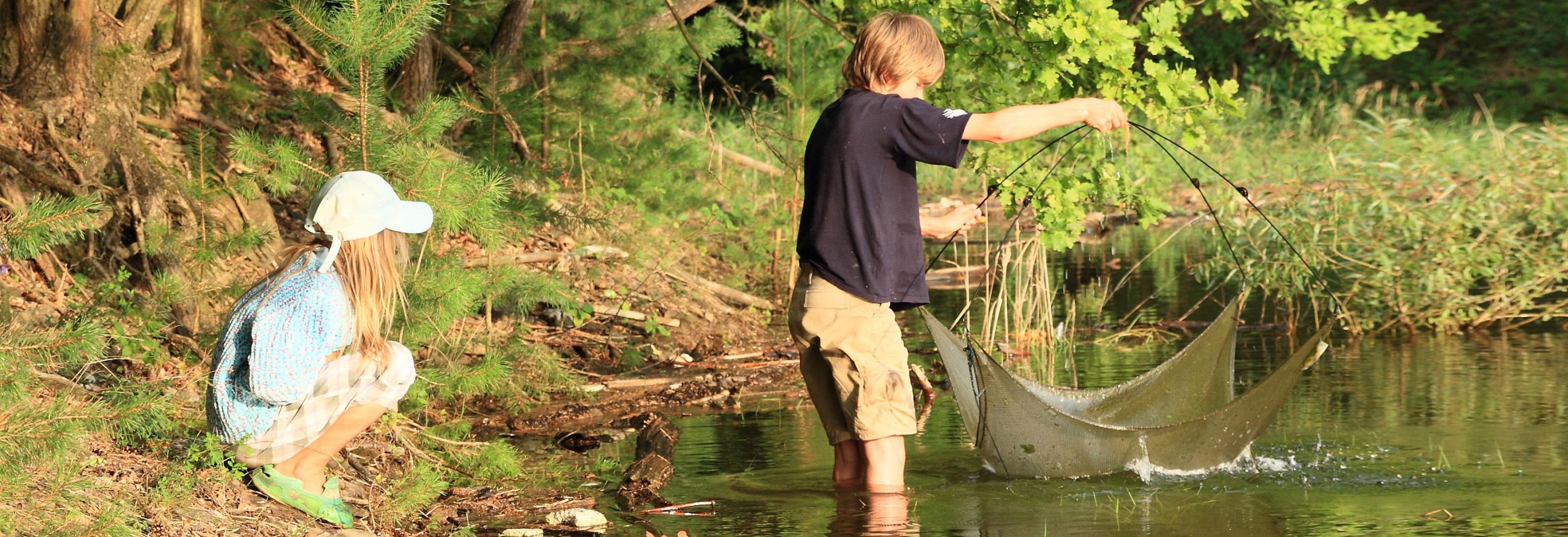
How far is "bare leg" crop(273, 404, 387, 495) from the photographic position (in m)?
4.25

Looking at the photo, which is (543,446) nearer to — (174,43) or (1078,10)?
(1078,10)

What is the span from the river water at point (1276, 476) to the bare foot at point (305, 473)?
849mm

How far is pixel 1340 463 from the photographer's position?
540 cm

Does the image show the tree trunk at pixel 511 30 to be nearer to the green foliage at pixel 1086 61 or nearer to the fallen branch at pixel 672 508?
the green foliage at pixel 1086 61

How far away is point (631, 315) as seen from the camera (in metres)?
8.36

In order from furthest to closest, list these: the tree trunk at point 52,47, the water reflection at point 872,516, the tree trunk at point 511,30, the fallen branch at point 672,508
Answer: the tree trunk at point 511,30, the tree trunk at point 52,47, the fallen branch at point 672,508, the water reflection at point 872,516

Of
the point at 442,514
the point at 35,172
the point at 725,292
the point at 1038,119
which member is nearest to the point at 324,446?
the point at 442,514

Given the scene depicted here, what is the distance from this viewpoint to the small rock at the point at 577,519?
4.62 m

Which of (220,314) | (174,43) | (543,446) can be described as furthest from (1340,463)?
(174,43)

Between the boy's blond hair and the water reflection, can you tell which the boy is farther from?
the water reflection

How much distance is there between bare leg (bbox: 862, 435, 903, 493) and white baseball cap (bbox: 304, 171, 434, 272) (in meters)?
1.49

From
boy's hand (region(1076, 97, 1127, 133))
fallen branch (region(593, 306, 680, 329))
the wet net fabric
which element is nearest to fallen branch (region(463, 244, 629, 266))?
fallen branch (region(593, 306, 680, 329))

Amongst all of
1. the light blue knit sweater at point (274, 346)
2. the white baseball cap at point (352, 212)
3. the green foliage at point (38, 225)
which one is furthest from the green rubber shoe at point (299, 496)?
the green foliage at point (38, 225)

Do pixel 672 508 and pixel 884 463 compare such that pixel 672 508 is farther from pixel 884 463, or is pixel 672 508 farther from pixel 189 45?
pixel 189 45
